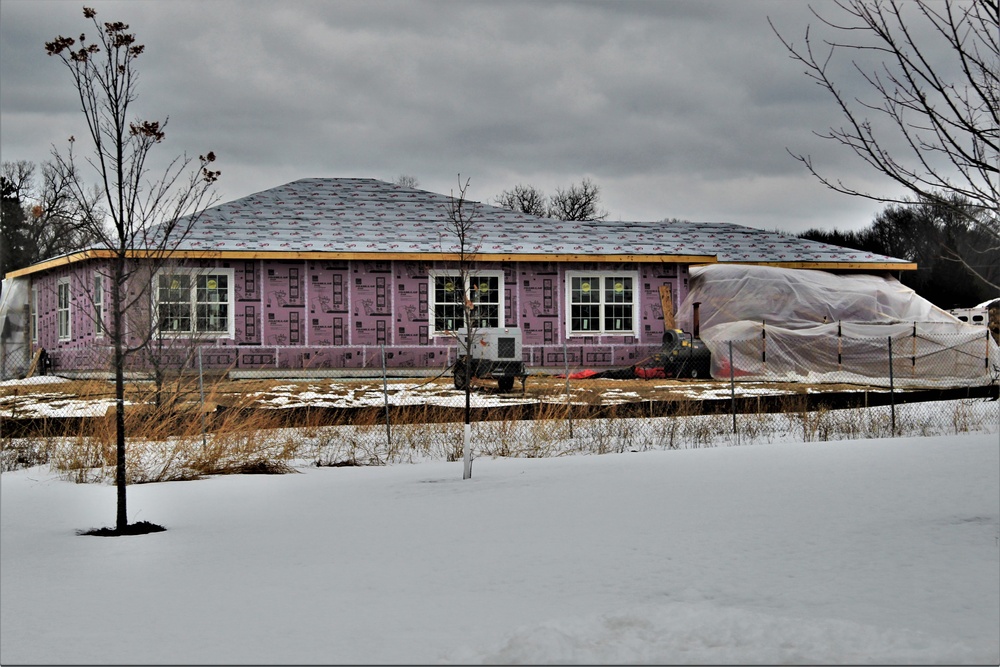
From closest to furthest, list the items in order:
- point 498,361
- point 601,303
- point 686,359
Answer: point 498,361 < point 686,359 < point 601,303

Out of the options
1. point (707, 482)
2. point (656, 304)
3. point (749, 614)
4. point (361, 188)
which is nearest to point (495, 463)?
point (707, 482)

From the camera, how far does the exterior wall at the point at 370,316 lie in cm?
2620

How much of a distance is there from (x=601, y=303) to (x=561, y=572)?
21845mm

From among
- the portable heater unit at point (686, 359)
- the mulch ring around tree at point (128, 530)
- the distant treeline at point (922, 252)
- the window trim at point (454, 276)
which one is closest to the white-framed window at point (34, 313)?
the window trim at point (454, 276)

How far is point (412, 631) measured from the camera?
544cm

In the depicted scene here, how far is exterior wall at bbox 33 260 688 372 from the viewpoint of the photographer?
2620 cm

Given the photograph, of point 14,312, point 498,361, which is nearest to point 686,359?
point 498,361

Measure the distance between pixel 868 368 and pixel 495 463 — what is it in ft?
47.9

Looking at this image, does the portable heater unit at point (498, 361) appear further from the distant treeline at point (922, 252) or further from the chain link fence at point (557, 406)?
the distant treeline at point (922, 252)

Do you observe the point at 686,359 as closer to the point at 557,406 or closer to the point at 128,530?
the point at 557,406

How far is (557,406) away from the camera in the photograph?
603 inches

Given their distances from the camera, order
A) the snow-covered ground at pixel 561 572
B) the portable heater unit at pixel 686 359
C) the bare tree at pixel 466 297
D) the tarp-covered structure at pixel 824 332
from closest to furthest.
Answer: the snow-covered ground at pixel 561 572 → the bare tree at pixel 466 297 → the tarp-covered structure at pixel 824 332 → the portable heater unit at pixel 686 359

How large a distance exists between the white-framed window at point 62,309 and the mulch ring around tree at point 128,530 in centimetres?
2074

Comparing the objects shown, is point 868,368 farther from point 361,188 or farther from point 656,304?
point 361,188
